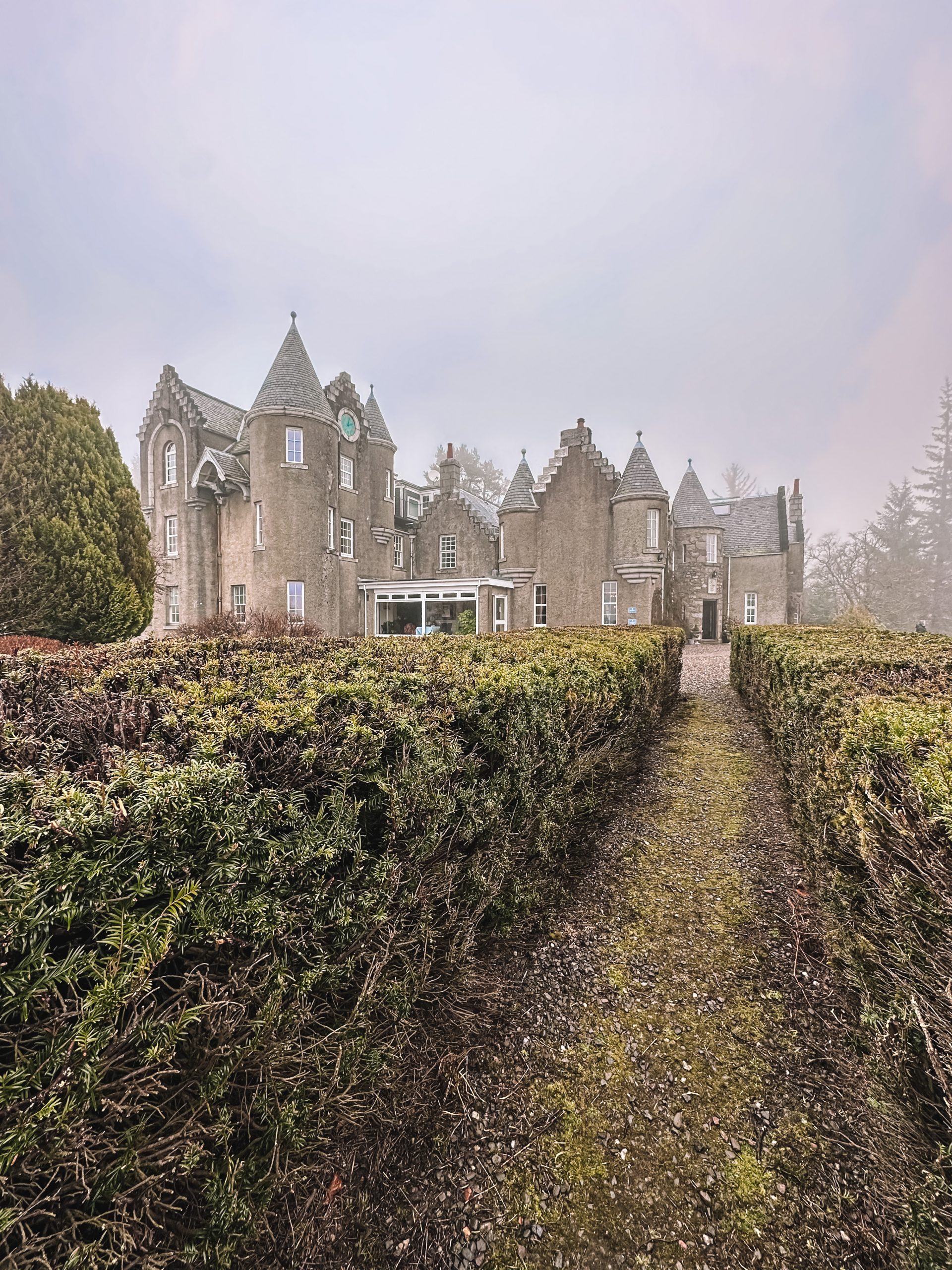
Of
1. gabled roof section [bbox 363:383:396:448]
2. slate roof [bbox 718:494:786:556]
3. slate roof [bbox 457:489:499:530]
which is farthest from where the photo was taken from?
slate roof [bbox 718:494:786:556]

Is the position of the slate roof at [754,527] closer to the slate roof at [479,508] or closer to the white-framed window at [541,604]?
the white-framed window at [541,604]

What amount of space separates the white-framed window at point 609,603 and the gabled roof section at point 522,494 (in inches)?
210

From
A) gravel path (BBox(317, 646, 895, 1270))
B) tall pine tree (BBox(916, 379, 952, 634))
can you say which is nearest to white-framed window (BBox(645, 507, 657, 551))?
gravel path (BBox(317, 646, 895, 1270))

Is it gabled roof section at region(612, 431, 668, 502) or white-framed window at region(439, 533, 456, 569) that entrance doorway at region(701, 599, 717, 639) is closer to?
gabled roof section at region(612, 431, 668, 502)

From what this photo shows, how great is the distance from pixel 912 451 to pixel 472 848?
232 ft

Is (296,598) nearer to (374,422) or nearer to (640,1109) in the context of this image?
(374,422)

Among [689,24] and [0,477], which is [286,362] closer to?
[0,477]

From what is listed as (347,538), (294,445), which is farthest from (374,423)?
(347,538)

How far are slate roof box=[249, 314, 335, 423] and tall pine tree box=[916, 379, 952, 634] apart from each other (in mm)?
54273

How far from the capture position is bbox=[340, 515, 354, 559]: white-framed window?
25.4m

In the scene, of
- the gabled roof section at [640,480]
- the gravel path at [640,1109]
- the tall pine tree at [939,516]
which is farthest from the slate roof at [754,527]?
the gravel path at [640,1109]

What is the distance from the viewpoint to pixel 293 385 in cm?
2272

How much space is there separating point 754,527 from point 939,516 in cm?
3268

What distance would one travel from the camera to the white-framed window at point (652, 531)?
24078 mm
